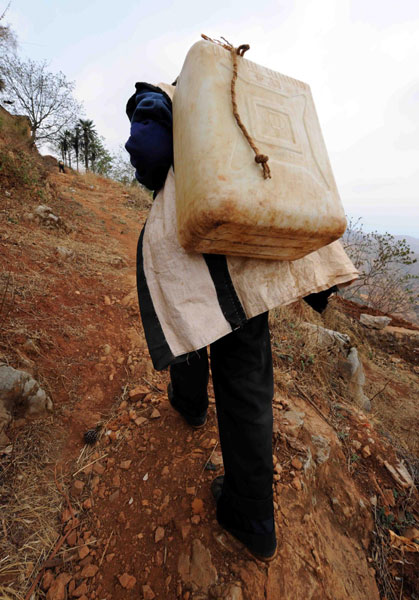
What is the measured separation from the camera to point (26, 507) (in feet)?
3.54

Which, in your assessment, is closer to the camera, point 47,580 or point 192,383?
point 47,580

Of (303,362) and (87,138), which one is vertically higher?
(87,138)

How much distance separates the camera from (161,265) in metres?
0.83

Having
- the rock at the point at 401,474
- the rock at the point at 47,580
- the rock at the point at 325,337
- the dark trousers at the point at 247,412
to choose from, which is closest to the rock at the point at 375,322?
the rock at the point at 325,337

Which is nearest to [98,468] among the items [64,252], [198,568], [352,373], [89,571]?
[89,571]

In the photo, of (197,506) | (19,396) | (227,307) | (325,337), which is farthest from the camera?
(325,337)

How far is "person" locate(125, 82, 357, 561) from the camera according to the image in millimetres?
778

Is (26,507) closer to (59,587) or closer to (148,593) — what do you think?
(59,587)

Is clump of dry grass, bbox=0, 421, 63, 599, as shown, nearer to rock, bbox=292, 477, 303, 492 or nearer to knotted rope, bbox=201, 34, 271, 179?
rock, bbox=292, 477, 303, 492

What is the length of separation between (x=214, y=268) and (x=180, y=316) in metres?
0.18

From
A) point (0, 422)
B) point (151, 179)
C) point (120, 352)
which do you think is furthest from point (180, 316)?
point (120, 352)

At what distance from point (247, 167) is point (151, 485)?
4.39 feet

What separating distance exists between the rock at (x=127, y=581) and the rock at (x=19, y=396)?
84cm

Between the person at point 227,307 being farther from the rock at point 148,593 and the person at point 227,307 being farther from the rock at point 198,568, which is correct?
the rock at point 148,593
